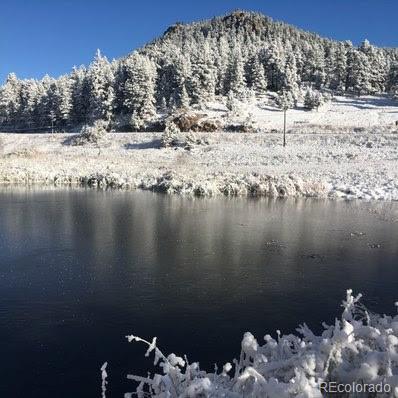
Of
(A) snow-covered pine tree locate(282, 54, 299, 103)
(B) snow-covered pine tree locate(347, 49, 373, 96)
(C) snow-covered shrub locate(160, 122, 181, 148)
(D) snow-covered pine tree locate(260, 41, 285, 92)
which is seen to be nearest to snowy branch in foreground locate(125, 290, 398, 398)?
(C) snow-covered shrub locate(160, 122, 181, 148)

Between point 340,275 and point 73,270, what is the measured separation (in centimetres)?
770

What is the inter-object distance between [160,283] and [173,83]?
75912mm

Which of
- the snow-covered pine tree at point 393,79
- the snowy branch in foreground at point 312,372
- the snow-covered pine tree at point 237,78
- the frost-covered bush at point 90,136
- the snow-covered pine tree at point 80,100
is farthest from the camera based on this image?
the snow-covered pine tree at point 393,79

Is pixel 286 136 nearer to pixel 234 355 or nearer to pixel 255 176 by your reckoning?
pixel 255 176

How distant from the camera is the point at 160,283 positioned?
1173 centimetres

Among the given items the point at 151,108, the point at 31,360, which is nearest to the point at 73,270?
the point at 31,360

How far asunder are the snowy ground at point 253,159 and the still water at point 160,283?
449 inches

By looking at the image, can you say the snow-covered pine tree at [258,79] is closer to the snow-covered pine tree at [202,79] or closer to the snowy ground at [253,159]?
the snow-covered pine tree at [202,79]

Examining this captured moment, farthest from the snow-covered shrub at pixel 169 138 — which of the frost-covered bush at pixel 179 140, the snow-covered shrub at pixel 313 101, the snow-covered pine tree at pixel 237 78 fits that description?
the snow-covered shrub at pixel 313 101

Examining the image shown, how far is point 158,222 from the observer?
21.0 metres

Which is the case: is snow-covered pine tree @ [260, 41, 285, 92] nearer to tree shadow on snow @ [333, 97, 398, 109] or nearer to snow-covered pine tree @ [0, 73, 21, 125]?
tree shadow on snow @ [333, 97, 398, 109]

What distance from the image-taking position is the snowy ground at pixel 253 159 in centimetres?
3488

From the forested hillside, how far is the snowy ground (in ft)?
26.8

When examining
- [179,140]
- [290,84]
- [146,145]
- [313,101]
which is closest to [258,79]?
[290,84]
